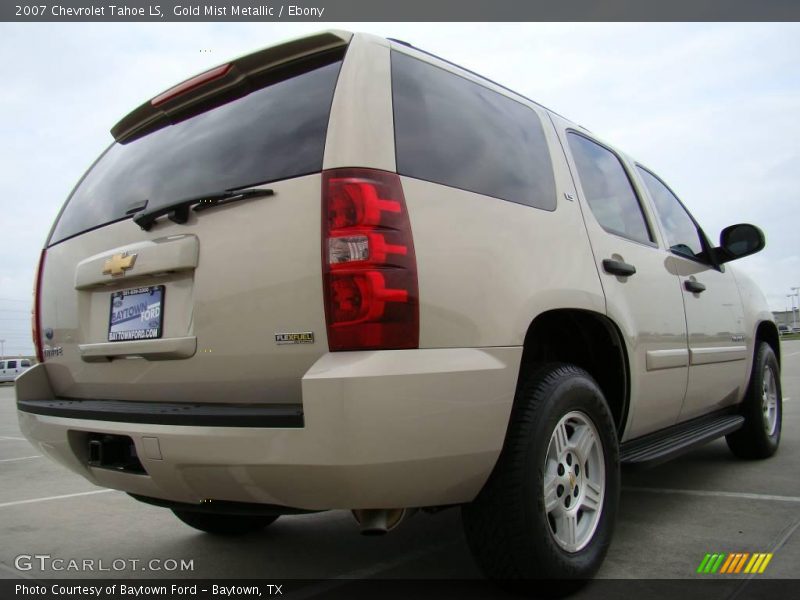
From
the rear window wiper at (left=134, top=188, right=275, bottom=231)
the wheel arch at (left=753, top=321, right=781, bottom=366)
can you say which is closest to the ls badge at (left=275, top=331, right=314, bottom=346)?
the rear window wiper at (left=134, top=188, right=275, bottom=231)

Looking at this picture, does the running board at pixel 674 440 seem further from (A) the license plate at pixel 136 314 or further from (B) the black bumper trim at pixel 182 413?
(A) the license plate at pixel 136 314

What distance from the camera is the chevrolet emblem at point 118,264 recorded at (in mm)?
2390

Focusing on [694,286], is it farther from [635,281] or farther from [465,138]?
[465,138]

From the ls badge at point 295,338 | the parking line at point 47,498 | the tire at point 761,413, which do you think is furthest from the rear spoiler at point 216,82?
the tire at point 761,413

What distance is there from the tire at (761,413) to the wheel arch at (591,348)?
2152 mm

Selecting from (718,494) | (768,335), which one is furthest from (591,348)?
(768,335)

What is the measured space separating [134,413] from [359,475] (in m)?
0.82

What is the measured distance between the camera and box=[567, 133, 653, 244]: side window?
124 inches

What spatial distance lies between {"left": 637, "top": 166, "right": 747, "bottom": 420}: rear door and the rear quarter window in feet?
4.49

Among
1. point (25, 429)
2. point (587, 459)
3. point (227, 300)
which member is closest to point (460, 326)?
point (227, 300)

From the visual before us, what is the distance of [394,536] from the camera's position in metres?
3.37

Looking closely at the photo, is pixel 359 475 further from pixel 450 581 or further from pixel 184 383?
pixel 450 581

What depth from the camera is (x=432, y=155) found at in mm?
2184

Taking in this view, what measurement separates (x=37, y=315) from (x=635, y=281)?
268cm
